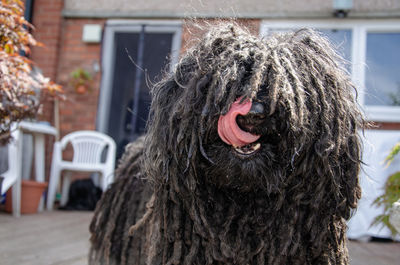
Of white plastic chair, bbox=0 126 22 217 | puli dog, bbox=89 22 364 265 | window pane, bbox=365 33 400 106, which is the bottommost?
white plastic chair, bbox=0 126 22 217

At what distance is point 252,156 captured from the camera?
1.42 m

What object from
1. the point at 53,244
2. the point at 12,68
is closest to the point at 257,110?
the point at 12,68

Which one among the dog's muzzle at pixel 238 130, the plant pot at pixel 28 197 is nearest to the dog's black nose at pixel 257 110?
the dog's muzzle at pixel 238 130

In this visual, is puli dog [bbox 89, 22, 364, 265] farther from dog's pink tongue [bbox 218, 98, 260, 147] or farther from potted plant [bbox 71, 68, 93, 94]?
A: potted plant [bbox 71, 68, 93, 94]

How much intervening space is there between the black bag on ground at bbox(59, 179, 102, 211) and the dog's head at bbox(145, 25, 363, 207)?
425 cm

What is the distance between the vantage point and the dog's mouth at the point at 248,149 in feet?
4.64

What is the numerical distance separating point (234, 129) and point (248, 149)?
94 millimetres

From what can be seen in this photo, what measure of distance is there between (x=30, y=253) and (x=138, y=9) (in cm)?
432

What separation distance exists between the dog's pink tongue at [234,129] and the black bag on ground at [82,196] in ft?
15.0

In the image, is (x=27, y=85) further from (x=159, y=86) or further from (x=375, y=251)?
(x=375, y=251)

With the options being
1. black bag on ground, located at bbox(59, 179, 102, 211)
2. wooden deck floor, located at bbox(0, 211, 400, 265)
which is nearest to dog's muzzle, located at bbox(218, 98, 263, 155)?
wooden deck floor, located at bbox(0, 211, 400, 265)

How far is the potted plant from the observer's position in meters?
6.27

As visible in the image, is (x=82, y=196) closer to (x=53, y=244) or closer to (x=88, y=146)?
(x=88, y=146)

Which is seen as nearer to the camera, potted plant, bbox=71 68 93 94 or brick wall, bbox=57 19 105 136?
potted plant, bbox=71 68 93 94
